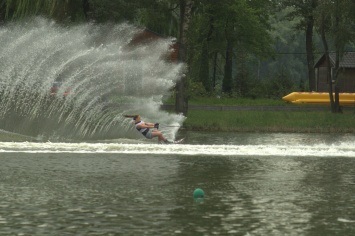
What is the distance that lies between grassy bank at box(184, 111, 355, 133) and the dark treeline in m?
2.82

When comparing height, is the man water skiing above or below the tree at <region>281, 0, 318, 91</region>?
below

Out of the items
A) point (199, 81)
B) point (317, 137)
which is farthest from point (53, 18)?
point (199, 81)

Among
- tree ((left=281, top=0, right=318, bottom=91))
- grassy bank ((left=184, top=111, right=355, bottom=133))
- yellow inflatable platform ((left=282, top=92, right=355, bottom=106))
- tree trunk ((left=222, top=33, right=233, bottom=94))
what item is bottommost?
grassy bank ((left=184, top=111, right=355, bottom=133))

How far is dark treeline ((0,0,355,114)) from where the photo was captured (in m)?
60.9

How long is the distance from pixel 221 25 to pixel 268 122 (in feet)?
139

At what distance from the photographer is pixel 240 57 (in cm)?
9725

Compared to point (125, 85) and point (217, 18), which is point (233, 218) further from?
point (217, 18)

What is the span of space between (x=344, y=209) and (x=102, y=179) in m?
8.43

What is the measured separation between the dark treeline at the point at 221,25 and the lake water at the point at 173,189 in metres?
22.9

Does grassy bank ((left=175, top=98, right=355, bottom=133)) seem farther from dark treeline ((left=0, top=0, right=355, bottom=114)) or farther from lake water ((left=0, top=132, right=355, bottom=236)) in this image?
lake water ((left=0, top=132, right=355, bottom=236))

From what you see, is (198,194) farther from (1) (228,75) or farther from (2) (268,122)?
(1) (228,75)

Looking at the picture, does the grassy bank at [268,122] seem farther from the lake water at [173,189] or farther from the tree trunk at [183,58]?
the lake water at [173,189]

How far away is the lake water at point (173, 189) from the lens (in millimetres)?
19094

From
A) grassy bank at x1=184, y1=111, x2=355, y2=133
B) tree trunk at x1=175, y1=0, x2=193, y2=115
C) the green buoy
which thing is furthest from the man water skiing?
the green buoy
